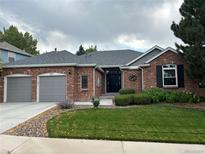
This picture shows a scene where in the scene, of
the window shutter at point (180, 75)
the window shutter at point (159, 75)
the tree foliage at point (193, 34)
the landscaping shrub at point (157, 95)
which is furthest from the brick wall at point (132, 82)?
the tree foliage at point (193, 34)

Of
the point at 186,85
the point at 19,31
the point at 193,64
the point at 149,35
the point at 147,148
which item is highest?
the point at 19,31

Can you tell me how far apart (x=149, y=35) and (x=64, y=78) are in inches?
389

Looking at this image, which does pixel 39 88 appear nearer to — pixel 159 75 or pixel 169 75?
pixel 159 75

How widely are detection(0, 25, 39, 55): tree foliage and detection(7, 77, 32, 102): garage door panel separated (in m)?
29.0

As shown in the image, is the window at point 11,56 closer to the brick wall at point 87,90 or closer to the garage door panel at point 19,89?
the garage door panel at point 19,89

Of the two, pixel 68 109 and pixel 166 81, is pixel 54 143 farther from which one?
pixel 166 81

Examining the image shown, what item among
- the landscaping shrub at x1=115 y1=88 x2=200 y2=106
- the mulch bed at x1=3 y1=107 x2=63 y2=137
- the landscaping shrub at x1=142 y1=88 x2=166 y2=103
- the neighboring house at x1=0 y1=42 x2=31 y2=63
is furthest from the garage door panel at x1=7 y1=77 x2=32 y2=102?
the landscaping shrub at x1=142 y1=88 x2=166 y2=103

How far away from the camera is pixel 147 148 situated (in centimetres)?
689

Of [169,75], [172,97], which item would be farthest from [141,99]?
[169,75]

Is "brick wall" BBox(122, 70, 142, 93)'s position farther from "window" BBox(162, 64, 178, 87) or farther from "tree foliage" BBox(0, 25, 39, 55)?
"tree foliage" BBox(0, 25, 39, 55)

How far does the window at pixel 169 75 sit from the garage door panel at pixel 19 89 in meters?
11.0

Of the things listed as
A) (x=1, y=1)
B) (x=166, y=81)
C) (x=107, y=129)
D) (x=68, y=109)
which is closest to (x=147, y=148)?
(x=107, y=129)

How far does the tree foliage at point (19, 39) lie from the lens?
46375mm

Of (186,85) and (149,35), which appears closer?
(186,85)
